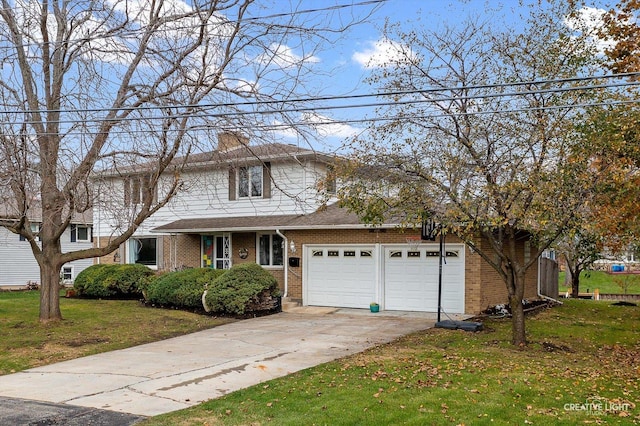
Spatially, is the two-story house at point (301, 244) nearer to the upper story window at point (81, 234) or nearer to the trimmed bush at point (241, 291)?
the trimmed bush at point (241, 291)

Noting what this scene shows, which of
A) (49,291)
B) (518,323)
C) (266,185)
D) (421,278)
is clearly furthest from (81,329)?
(518,323)

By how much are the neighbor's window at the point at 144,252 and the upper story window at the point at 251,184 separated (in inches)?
183

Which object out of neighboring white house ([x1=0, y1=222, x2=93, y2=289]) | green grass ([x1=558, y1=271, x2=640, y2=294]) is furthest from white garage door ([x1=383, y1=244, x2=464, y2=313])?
green grass ([x1=558, y1=271, x2=640, y2=294])

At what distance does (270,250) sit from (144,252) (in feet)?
22.0

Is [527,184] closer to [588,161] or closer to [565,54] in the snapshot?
[588,161]

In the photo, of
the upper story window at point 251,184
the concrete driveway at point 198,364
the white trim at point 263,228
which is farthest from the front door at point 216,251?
the concrete driveway at point 198,364

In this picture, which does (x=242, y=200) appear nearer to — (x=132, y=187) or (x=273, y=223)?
(x=273, y=223)

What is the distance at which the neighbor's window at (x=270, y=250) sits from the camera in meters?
21.6

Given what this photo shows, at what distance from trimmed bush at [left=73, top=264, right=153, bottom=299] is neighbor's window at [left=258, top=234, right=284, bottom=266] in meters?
4.17

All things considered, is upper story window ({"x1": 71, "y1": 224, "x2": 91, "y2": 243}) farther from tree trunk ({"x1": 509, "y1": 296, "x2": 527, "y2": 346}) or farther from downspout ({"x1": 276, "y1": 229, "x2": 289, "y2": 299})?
tree trunk ({"x1": 509, "y1": 296, "x2": 527, "y2": 346})

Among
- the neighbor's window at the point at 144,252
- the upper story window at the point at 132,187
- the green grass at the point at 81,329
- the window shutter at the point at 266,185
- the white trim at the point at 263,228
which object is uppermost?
the window shutter at the point at 266,185

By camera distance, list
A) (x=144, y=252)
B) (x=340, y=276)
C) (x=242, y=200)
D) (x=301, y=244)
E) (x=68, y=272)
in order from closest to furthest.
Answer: (x=340, y=276) → (x=301, y=244) → (x=242, y=200) → (x=144, y=252) → (x=68, y=272)

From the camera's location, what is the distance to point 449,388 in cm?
842

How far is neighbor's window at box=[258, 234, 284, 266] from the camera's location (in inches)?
849
